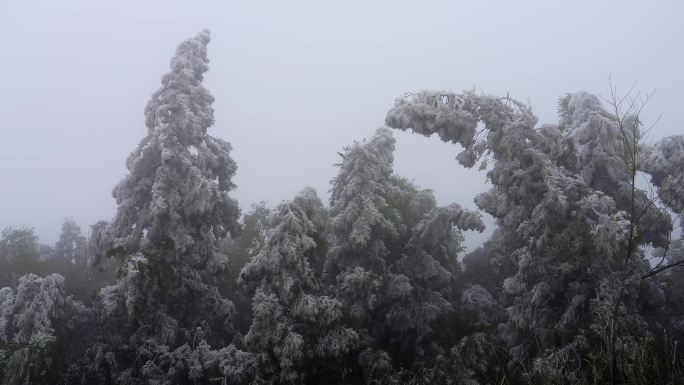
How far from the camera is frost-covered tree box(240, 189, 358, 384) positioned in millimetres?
12828

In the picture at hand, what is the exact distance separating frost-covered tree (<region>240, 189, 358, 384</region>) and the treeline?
62mm

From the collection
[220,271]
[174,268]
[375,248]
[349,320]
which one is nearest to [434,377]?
[349,320]

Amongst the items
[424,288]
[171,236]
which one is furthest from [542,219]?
[171,236]

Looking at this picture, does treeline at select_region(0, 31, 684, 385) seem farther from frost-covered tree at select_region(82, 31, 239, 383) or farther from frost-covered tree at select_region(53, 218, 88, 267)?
frost-covered tree at select_region(53, 218, 88, 267)

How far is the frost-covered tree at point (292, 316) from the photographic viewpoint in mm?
12828

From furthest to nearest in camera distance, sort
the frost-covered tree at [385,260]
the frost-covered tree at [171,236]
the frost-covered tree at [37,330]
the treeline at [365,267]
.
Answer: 1. the frost-covered tree at [385,260]
2. the frost-covered tree at [171,236]
3. the frost-covered tree at [37,330]
4. the treeline at [365,267]

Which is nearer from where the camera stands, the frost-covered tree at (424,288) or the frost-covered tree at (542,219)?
the frost-covered tree at (542,219)

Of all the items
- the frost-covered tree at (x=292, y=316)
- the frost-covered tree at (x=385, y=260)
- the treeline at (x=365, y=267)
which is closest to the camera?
the treeline at (x=365, y=267)

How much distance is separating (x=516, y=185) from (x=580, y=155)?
14.5 ft

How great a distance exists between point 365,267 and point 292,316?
395 centimetres

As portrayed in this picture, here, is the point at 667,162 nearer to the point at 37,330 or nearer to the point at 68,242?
the point at 37,330

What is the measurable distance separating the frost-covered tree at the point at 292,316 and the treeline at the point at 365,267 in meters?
0.06

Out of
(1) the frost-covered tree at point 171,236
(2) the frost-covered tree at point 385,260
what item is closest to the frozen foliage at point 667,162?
(2) the frost-covered tree at point 385,260

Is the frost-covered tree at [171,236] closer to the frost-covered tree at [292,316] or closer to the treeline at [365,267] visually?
the treeline at [365,267]
